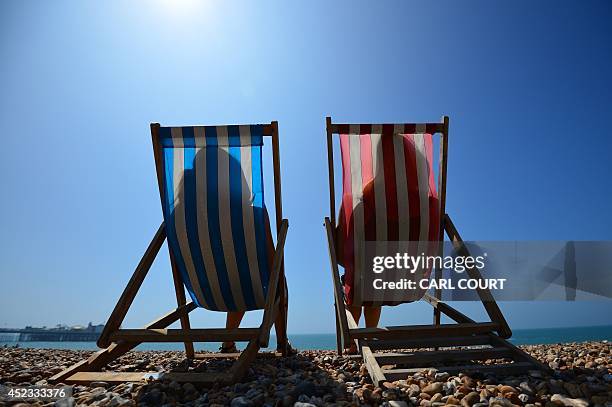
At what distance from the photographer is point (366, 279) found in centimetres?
332

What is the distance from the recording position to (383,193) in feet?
11.0

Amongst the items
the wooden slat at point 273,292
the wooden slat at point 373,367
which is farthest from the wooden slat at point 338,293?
the wooden slat at point 273,292

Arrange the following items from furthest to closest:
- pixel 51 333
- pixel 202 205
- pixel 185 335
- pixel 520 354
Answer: pixel 51 333, pixel 202 205, pixel 185 335, pixel 520 354

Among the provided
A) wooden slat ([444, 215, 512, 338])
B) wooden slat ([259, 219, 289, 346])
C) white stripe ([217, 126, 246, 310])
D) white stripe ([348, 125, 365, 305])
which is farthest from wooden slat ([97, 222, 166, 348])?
wooden slat ([444, 215, 512, 338])

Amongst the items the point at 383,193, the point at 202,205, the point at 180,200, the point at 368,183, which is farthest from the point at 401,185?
the point at 180,200

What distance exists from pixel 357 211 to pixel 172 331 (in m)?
1.87

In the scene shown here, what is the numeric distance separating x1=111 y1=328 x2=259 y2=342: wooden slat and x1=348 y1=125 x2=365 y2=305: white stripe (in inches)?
46.0

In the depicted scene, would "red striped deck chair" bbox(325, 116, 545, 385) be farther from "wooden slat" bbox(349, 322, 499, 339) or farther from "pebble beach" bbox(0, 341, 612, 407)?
"pebble beach" bbox(0, 341, 612, 407)

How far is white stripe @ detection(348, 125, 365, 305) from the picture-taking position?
3.30 meters

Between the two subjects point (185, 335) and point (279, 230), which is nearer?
point (185, 335)

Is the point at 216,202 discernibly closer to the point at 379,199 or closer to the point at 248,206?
the point at 248,206

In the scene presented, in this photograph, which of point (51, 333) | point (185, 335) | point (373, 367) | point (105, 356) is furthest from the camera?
point (51, 333)

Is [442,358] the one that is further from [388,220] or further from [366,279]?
[388,220]

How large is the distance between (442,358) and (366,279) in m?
0.98
